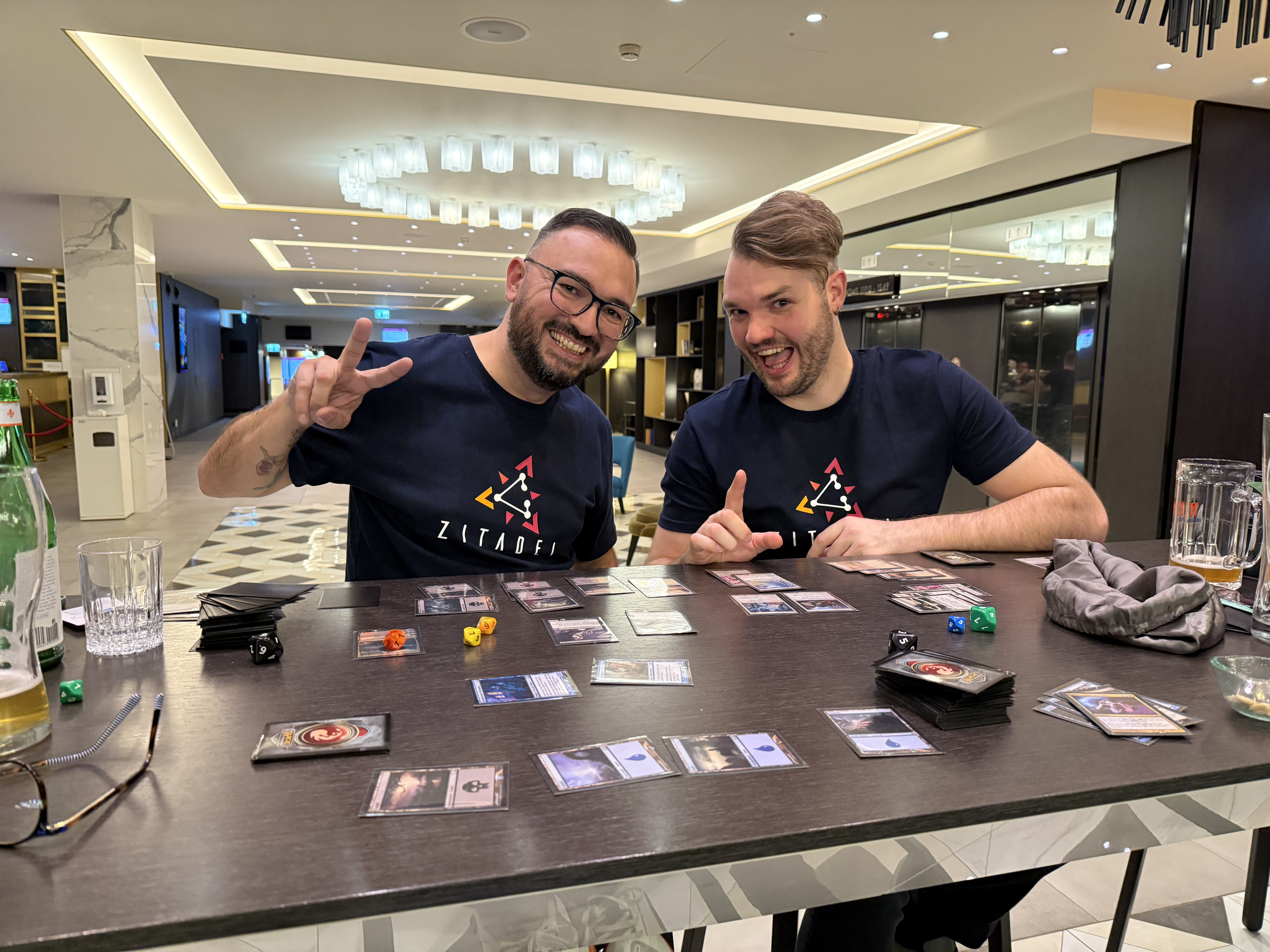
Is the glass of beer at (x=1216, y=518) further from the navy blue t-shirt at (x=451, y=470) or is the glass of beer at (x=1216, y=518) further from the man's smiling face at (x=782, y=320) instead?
the navy blue t-shirt at (x=451, y=470)

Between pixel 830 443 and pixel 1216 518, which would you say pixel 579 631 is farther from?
pixel 1216 518

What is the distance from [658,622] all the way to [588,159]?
207 inches

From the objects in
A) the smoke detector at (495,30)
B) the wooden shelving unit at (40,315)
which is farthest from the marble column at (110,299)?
the wooden shelving unit at (40,315)

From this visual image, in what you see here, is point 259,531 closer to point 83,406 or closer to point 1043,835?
point 83,406

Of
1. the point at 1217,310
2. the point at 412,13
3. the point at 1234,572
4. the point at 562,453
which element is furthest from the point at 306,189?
the point at 1234,572

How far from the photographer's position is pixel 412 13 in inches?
133

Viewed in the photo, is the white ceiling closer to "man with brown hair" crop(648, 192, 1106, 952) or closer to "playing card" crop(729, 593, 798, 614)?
"man with brown hair" crop(648, 192, 1106, 952)

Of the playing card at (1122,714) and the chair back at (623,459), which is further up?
the playing card at (1122,714)

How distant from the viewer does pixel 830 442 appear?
6.21ft

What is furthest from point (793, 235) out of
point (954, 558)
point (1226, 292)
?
point (1226, 292)

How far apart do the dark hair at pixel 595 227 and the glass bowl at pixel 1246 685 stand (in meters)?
1.24

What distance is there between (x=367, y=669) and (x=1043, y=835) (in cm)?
74

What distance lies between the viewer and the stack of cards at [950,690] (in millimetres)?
843

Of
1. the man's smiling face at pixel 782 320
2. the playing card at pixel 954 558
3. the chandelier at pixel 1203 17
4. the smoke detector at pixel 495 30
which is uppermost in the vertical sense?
the smoke detector at pixel 495 30
